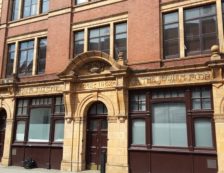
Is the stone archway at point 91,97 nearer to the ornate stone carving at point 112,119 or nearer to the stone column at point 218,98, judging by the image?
the ornate stone carving at point 112,119

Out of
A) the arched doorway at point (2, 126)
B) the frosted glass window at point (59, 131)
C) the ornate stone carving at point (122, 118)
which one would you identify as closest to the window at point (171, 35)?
the ornate stone carving at point (122, 118)

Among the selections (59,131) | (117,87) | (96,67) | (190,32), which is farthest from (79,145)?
(190,32)

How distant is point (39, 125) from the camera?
1509 cm

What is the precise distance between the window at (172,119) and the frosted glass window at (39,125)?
16.3ft

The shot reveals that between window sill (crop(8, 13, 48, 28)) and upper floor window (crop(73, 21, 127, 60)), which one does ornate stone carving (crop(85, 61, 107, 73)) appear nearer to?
upper floor window (crop(73, 21, 127, 60))

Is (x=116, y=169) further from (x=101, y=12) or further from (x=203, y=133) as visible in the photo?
(x=101, y=12)

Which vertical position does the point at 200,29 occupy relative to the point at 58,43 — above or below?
below

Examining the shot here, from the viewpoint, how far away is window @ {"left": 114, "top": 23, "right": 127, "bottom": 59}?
13.5m

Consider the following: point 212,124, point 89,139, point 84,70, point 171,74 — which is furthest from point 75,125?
point 212,124

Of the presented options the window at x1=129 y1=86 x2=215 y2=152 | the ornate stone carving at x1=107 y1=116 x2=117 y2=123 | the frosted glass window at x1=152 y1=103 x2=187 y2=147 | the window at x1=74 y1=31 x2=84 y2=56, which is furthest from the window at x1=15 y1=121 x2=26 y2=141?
the frosted glass window at x1=152 y1=103 x2=187 y2=147

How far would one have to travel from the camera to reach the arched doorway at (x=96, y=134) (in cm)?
1309

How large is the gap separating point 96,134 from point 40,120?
3.68 metres

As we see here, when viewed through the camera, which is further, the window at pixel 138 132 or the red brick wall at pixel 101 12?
the red brick wall at pixel 101 12

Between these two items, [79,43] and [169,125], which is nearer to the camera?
[169,125]
